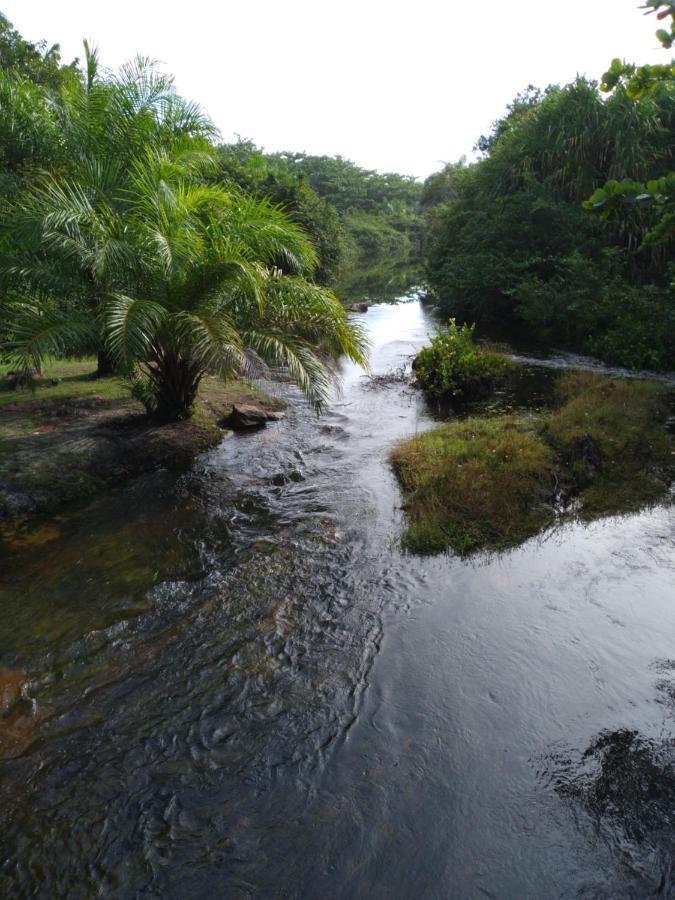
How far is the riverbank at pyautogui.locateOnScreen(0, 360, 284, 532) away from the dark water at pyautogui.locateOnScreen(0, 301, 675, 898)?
0.58 meters

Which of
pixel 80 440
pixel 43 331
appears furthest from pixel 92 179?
pixel 80 440

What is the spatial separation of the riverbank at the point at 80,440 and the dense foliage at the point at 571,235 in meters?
7.43

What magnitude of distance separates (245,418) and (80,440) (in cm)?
244

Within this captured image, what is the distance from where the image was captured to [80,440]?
7820 mm

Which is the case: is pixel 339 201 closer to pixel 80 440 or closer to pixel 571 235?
pixel 571 235

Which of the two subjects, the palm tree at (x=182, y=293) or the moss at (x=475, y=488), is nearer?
the moss at (x=475, y=488)

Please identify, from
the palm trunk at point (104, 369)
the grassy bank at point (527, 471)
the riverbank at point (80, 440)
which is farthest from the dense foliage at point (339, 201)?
the grassy bank at point (527, 471)

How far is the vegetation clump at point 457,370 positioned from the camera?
10812mm

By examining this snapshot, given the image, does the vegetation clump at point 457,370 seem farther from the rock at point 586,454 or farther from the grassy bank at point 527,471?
the rock at point 586,454

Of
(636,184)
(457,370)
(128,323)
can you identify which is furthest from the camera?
(457,370)

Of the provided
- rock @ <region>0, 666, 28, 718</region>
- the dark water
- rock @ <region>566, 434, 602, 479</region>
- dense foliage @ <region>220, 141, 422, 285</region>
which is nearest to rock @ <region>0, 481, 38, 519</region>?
the dark water

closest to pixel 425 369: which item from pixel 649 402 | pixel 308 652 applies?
pixel 649 402

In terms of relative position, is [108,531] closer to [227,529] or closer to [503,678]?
[227,529]

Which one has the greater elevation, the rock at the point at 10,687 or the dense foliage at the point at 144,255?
the dense foliage at the point at 144,255
